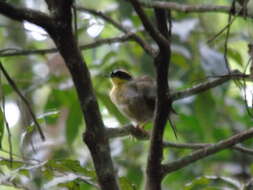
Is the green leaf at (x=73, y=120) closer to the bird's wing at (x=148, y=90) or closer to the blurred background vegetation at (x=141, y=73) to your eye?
the blurred background vegetation at (x=141, y=73)

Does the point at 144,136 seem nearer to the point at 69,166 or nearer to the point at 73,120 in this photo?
the point at 69,166

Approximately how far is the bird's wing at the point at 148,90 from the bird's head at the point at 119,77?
1.58 ft

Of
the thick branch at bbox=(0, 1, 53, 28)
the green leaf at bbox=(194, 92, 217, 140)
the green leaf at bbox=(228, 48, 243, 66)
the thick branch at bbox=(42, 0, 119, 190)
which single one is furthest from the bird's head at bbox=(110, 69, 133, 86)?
the thick branch at bbox=(0, 1, 53, 28)

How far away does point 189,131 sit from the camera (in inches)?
186

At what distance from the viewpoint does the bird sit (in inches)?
137

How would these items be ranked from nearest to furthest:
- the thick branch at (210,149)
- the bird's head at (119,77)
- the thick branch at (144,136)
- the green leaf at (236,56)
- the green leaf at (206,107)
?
the thick branch at (210,149) < the thick branch at (144,136) < the green leaf at (236,56) < the green leaf at (206,107) < the bird's head at (119,77)

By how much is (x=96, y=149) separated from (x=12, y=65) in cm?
409

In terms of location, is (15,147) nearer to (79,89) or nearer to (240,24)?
(240,24)

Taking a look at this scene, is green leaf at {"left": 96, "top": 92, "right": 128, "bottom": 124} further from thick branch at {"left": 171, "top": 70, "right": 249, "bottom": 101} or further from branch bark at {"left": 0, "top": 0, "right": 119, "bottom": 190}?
branch bark at {"left": 0, "top": 0, "right": 119, "bottom": 190}

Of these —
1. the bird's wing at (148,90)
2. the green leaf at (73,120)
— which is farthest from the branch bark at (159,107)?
the green leaf at (73,120)

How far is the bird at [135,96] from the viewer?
3.48m

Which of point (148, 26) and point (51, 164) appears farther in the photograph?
point (51, 164)

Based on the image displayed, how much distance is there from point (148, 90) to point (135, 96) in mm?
213

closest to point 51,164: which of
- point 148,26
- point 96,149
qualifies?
point 96,149
